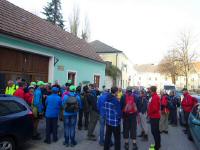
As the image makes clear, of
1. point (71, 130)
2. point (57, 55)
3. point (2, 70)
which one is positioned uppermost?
point (57, 55)

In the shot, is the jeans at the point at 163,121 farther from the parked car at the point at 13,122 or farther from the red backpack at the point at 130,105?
the parked car at the point at 13,122

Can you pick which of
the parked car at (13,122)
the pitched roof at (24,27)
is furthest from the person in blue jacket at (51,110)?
the pitched roof at (24,27)

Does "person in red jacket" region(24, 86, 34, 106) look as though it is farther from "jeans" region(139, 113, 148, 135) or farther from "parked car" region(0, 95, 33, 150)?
"jeans" region(139, 113, 148, 135)

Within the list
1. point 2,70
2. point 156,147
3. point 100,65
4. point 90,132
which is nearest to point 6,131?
point 90,132

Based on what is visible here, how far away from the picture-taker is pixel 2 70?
35.4 ft

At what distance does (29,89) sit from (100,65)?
15019 millimetres

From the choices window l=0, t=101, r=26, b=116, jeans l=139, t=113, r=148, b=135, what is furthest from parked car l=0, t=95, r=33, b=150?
jeans l=139, t=113, r=148, b=135

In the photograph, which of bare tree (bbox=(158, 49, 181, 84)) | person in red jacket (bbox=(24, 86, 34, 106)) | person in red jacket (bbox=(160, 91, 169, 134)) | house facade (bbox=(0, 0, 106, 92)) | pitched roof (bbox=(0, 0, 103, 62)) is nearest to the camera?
person in red jacket (bbox=(24, 86, 34, 106))

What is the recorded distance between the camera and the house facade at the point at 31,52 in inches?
436

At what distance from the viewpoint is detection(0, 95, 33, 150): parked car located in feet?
18.6

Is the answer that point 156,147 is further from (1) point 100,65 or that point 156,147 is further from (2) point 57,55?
(1) point 100,65

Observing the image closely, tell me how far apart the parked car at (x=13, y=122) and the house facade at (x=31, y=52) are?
16.5 ft

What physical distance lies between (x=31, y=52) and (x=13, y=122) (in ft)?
23.8

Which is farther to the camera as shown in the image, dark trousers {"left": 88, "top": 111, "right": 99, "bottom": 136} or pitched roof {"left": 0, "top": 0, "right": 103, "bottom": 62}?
pitched roof {"left": 0, "top": 0, "right": 103, "bottom": 62}
